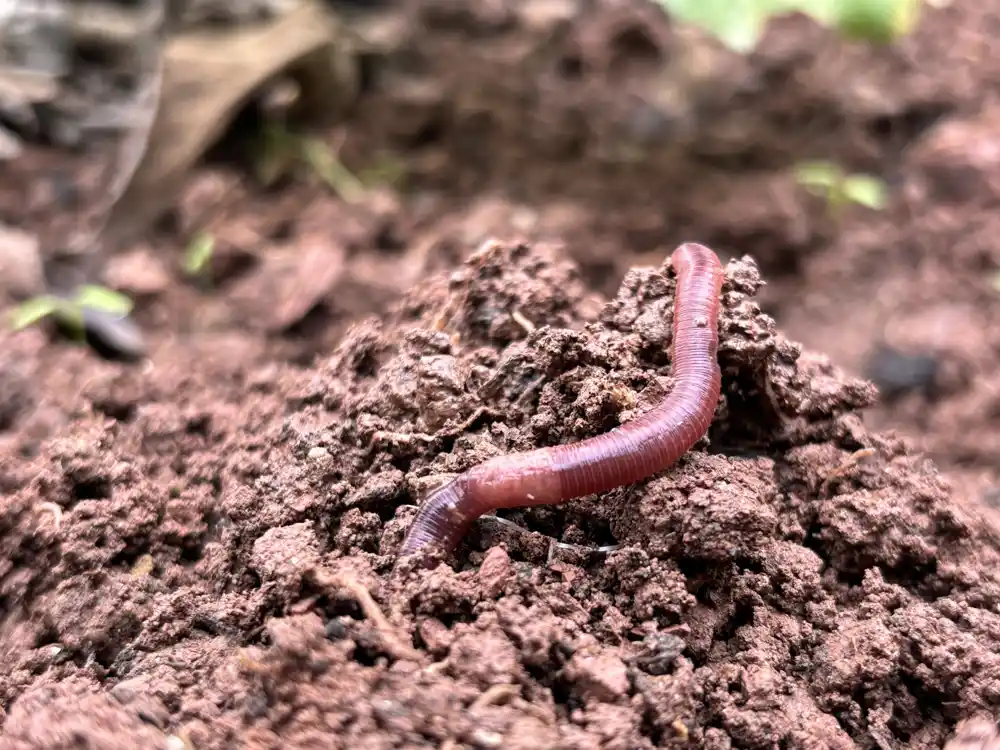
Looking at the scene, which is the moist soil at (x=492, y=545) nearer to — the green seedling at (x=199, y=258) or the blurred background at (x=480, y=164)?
the blurred background at (x=480, y=164)

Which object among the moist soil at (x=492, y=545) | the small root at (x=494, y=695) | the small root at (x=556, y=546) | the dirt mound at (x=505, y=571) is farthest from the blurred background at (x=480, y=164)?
the small root at (x=494, y=695)

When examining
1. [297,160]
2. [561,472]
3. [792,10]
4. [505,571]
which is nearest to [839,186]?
[792,10]

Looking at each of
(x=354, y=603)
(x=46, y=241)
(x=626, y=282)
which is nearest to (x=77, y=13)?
(x=46, y=241)

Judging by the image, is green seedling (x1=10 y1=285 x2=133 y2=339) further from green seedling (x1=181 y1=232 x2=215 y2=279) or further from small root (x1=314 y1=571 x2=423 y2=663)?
small root (x1=314 y1=571 x2=423 y2=663)

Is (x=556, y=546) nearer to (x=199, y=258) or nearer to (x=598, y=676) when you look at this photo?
(x=598, y=676)

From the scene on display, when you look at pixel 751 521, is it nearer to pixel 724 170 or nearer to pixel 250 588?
pixel 250 588

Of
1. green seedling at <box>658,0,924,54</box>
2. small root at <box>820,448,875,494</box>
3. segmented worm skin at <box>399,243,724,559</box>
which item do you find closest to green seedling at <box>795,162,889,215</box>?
green seedling at <box>658,0,924,54</box>
